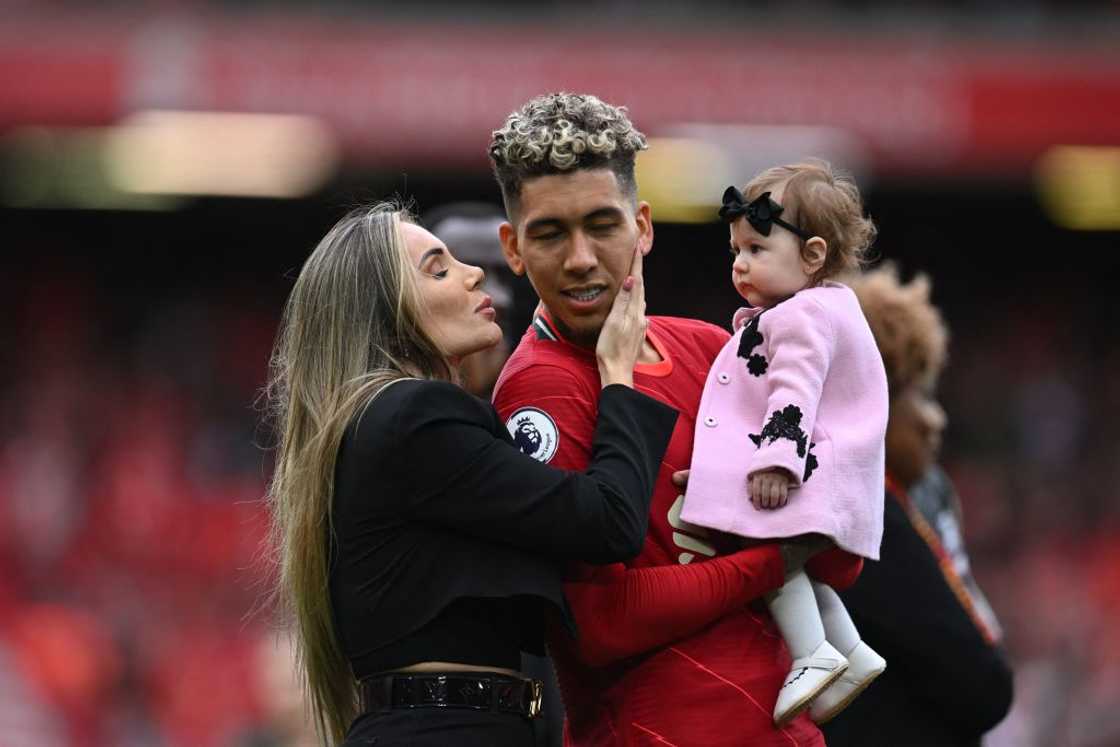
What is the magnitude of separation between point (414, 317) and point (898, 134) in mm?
10348

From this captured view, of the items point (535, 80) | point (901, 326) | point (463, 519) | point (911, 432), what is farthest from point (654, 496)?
point (535, 80)

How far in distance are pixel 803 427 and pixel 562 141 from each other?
2.19 ft

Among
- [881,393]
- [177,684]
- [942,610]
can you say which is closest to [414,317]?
[881,393]

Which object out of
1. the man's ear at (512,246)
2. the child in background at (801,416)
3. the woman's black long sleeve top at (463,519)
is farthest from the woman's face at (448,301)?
the child in background at (801,416)

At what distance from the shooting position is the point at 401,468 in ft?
10.4

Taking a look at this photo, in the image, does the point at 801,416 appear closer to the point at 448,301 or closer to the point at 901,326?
the point at 448,301

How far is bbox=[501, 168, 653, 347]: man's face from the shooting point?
3270mm

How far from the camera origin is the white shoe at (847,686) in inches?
127

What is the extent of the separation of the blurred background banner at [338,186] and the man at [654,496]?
328 inches

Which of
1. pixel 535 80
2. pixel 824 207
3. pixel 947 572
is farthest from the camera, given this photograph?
pixel 535 80

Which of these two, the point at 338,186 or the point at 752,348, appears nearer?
the point at 752,348

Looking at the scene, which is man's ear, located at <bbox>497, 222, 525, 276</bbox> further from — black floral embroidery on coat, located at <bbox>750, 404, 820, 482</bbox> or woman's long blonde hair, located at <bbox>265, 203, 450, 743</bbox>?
black floral embroidery on coat, located at <bbox>750, 404, 820, 482</bbox>

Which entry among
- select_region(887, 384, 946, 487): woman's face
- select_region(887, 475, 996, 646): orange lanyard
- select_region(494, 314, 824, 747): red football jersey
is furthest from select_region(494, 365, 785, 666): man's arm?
select_region(887, 384, 946, 487): woman's face

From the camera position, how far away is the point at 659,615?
3074 millimetres
